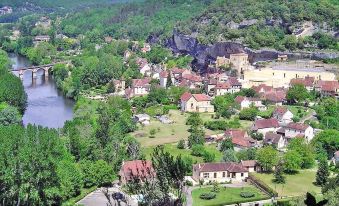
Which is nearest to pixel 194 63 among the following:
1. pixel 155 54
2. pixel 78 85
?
pixel 155 54

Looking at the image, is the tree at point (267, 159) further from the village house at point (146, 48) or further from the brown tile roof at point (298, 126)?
the village house at point (146, 48)

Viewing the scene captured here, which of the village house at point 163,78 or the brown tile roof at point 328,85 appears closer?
the brown tile roof at point 328,85

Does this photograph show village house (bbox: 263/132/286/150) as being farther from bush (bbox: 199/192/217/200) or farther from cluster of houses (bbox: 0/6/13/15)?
cluster of houses (bbox: 0/6/13/15)

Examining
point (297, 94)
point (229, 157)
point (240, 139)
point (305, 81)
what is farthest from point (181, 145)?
point (305, 81)

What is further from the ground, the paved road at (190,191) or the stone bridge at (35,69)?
the stone bridge at (35,69)

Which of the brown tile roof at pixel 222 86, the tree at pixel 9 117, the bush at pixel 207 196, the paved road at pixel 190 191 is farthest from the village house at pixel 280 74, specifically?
the bush at pixel 207 196

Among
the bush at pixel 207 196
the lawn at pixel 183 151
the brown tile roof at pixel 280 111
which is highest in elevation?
Result: the brown tile roof at pixel 280 111
